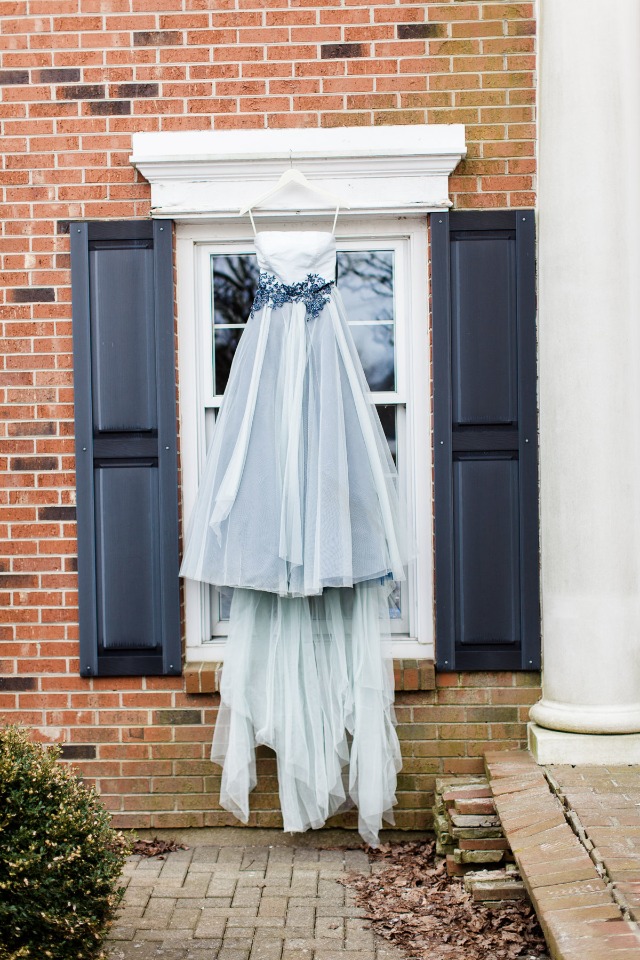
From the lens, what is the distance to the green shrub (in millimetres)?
2670

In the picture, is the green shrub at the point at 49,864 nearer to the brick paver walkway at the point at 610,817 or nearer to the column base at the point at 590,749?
the brick paver walkway at the point at 610,817

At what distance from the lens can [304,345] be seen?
394cm

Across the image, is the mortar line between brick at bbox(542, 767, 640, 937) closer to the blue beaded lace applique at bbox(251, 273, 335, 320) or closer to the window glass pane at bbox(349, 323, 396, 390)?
the window glass pane at bbox(349, 323, 396, 390)

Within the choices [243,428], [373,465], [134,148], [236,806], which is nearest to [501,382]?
[373,465]

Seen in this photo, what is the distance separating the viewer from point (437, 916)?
3.47m

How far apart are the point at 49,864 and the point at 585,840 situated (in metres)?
1.65

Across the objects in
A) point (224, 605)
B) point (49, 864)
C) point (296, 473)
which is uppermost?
point (296, 473)

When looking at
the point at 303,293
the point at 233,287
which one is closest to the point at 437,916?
the point at 303,293

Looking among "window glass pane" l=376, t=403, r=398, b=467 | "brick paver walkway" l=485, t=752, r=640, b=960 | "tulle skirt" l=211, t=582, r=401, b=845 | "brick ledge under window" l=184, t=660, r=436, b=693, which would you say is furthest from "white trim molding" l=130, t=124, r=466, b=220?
"brick paver walkway" l=485, t=752, r=640, b=960

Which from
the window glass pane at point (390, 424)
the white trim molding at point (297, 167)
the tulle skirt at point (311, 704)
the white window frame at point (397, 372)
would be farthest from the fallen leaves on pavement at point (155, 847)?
→ the white trim molding at point (297, 167)

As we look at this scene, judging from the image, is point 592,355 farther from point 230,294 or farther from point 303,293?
point 230,294

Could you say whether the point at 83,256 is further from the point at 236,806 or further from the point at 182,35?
the point at 236,806

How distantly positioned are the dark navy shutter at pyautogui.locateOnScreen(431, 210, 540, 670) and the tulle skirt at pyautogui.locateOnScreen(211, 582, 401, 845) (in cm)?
40

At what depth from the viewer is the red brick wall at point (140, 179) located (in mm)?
4137
